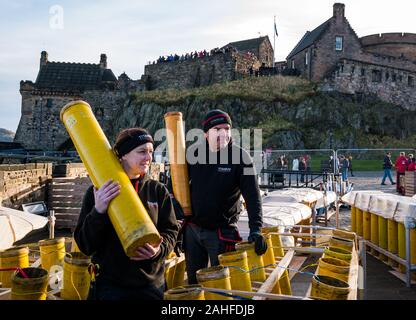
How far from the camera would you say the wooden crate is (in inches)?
434

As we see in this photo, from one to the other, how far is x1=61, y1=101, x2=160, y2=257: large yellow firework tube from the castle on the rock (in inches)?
1580

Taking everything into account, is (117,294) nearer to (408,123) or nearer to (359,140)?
(359,140)

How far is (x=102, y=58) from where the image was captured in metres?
54.4

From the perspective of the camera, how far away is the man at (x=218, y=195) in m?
3.51

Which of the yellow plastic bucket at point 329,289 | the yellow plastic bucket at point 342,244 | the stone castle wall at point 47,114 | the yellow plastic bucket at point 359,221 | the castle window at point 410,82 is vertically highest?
the castle window at point 410,82

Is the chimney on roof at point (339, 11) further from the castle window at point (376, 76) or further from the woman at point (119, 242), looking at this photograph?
the woman at point (119, 242)

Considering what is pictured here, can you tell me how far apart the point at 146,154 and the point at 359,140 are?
35.0 metres

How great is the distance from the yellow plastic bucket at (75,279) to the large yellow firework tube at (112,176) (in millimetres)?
1240

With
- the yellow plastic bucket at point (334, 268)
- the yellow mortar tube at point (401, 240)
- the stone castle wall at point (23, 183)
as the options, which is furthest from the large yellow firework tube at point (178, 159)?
the stone castle wall at point (23, 183)

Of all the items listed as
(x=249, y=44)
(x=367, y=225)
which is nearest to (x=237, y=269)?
(x=367, y=225)

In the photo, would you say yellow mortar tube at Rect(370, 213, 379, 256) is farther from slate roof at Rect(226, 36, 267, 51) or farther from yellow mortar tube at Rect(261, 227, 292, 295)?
slate roof at Rect(226, 36, 267, 51)

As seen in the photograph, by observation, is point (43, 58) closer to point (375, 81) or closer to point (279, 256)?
point (375, 81)

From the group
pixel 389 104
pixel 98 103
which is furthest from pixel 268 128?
pixel 98 103

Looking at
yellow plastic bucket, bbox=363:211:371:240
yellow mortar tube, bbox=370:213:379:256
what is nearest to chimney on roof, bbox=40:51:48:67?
yellow plastic bucket, bbox=363:211:371:240
